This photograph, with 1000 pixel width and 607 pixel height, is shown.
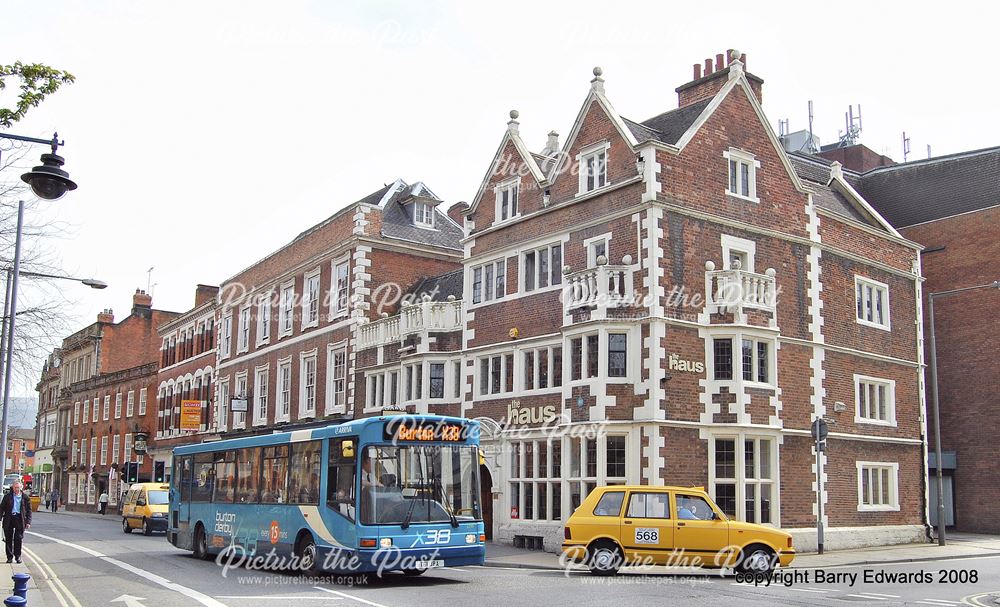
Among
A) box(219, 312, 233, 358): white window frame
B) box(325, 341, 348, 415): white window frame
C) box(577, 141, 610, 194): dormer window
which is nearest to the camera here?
box(577, 141, 610, 194): dormer window

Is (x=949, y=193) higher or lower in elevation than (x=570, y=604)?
higher

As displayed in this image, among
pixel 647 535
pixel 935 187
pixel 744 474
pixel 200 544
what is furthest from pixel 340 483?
pixel 935 187

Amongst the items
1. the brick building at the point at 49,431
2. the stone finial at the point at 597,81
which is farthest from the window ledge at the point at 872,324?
the brick building at the point at 49,431

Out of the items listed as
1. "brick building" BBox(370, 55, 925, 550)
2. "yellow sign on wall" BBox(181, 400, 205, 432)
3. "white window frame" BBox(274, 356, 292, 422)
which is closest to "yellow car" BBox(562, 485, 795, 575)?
"brick building" BBox(370, 55, 925, 550)

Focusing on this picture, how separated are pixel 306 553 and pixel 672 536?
22.6 feet

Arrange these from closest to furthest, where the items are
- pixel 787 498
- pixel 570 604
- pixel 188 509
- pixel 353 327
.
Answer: pixel 570 604
pixel 188 509
pixel 787 498
pixel 353 327

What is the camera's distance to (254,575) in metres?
18.6

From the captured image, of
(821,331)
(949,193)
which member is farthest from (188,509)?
(949,193)

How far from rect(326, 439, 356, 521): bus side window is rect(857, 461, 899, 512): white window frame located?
57.4ft

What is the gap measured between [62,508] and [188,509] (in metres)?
54.7

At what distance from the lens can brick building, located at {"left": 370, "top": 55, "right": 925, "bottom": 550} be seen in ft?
81.4

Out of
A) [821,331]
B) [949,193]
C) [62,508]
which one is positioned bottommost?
[62,508]

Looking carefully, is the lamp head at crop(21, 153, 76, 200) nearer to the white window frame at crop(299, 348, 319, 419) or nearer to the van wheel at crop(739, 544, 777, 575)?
the van wheel at crop(739, 544, 777, 575)

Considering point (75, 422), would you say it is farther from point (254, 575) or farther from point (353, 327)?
point (254, 575)
